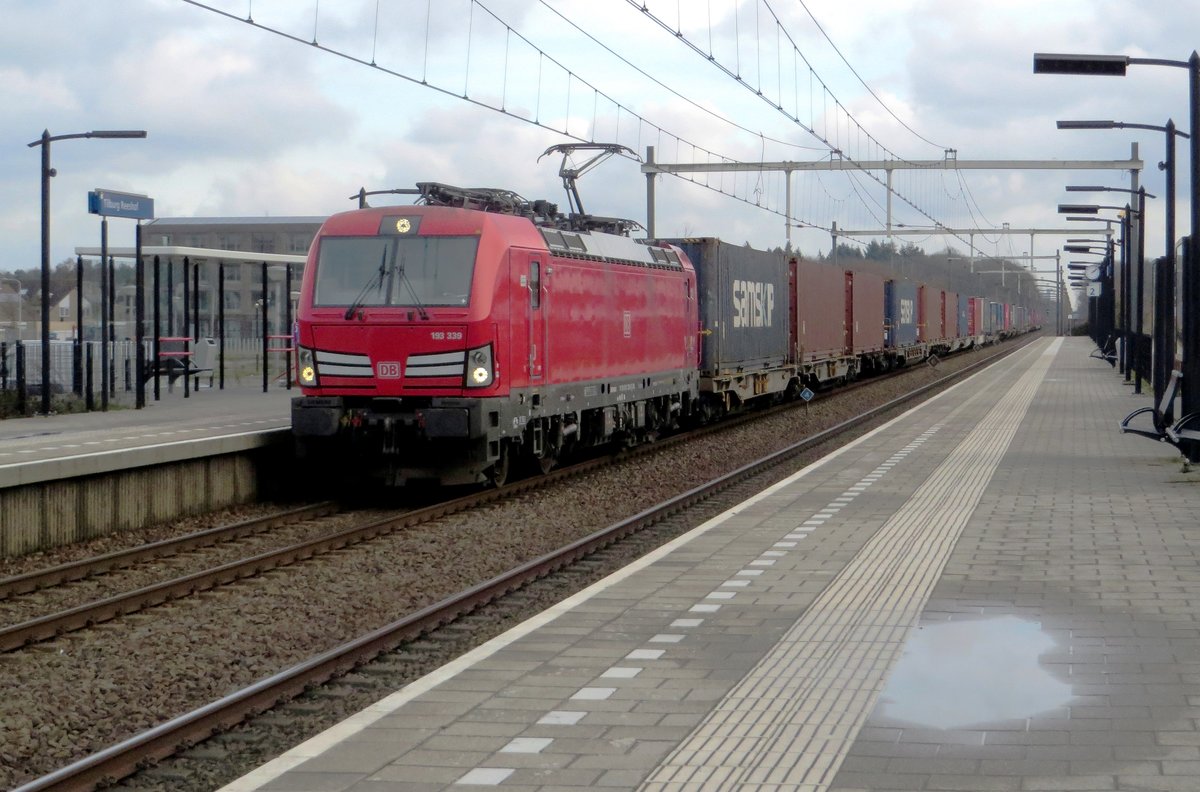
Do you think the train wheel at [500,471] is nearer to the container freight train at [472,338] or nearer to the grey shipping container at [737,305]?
the container freight train at [472,338]

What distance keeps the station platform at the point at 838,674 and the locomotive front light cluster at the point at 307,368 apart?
17.2 ft

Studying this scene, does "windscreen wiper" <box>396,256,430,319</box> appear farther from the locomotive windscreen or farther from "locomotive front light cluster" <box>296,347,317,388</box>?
"locomotive front light cluster" <box>296,347,317,388</box>

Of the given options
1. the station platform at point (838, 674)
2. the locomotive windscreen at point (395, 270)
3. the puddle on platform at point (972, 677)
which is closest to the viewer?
the station platform at point (838, 674)

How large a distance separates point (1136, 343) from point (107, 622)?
3247 cm

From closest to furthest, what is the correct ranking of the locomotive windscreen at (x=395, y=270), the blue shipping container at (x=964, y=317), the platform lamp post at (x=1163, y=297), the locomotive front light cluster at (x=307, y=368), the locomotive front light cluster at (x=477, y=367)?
Result: 1. the locomotive front light cluster at (x=477, y=367)
2. the locomotive windscreen at (x=395, y=270)
3. the locomotive front light cluster at (x=307, y=368)
4. the platform lamp post at (x=1163, y=297)
5. the blue shipping container at (x=964, y=317)

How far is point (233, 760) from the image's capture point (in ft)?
21.7

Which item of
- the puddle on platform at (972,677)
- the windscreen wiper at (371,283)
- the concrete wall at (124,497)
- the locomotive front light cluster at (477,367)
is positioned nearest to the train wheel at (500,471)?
the locomotive front light cluster at (477,367)

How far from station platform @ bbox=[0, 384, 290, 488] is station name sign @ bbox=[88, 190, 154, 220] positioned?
299 centimetres

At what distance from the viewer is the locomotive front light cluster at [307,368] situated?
1583 centimetres

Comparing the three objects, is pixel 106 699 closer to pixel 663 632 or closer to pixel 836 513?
pixel 663 632

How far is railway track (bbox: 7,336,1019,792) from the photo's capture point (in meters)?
6.29

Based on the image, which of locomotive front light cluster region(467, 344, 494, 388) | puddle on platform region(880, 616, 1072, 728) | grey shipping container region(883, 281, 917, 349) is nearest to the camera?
puddle on platform region(880, 616, 1072, 728)

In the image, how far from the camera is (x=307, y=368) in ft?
52.0

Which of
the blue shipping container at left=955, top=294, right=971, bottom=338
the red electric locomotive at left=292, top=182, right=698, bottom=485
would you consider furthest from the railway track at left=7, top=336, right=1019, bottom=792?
the blue shipping container at left=955, top=294, right=971, bottom=338
